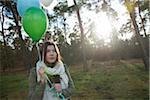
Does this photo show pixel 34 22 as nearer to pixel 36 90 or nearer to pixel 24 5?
pixel 24 5

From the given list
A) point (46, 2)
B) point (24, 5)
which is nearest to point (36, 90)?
point (24, 5)

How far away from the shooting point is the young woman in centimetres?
303

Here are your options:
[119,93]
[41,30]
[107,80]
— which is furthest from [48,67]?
[107,80]

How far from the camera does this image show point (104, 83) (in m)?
16.4

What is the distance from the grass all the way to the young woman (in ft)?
34.7

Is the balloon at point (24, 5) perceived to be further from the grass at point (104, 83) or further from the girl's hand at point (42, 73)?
the grass at point (104, 83)

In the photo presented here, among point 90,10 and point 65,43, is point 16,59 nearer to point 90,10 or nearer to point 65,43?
point 65,43

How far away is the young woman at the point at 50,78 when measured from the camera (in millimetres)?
3027

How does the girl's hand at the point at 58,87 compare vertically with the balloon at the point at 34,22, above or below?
below

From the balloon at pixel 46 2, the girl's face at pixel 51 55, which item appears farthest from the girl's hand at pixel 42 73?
the balloon at pixel 46 2

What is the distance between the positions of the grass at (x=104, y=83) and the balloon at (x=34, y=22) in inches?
414

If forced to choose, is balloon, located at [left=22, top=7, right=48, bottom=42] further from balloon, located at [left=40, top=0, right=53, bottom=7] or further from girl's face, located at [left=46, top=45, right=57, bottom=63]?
balloon, located at [left=40, top=0, right=53, bottom=7]

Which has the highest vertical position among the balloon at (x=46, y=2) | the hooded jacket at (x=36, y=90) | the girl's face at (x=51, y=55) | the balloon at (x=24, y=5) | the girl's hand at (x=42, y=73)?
the balloon at (x=46, y=2)

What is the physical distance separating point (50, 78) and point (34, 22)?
2.16 feet
